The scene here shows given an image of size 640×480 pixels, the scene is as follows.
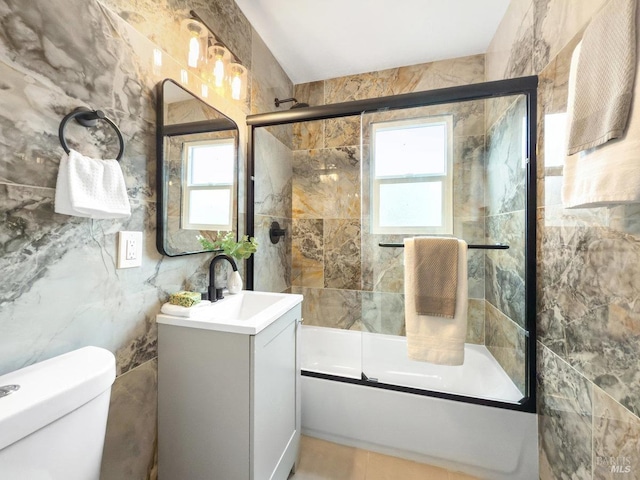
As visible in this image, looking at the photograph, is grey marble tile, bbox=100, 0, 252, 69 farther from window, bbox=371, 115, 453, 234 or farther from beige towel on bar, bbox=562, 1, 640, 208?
beige towel on bar, bbox=562, 1, 640, 208

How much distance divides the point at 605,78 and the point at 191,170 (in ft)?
5.00

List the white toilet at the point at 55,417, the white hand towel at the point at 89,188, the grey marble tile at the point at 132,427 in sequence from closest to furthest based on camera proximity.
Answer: the white toilet at the point at 55,417, the white hand towel at the point at 89,188, the grey marble tile at the point at 132,427

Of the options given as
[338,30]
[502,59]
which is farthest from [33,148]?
[502,59]

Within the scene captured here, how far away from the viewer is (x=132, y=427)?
994mm

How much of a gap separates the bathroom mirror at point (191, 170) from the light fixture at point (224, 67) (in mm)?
197

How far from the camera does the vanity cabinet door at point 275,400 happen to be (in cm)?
96

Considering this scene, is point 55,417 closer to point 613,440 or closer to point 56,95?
point 56,95

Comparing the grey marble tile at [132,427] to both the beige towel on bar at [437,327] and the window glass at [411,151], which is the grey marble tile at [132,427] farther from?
the window glass at [411,151]

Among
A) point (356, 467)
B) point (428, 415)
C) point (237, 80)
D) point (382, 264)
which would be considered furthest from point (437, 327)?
point (237, 80)

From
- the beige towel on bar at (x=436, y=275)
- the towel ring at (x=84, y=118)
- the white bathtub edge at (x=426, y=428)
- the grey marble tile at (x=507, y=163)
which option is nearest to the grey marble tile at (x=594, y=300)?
the grey marble tile at (x=507, y=163)

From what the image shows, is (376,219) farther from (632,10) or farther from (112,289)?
(112,289)

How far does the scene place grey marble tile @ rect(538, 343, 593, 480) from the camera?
3.15ft

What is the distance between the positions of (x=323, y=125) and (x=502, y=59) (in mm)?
1387

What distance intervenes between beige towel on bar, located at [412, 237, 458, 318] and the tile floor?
2.67 feet
